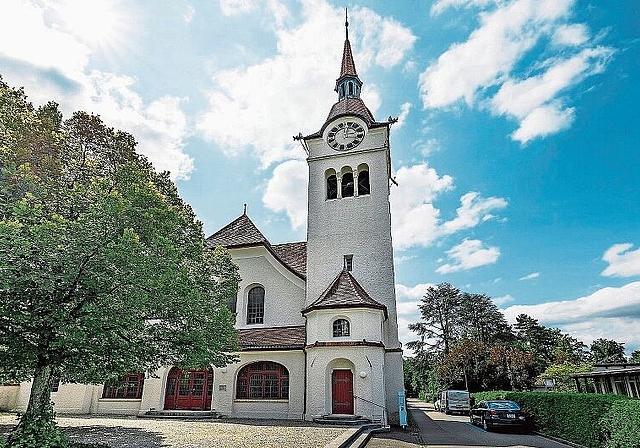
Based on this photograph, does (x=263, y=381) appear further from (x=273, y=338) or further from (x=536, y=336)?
(x=536, y=336)

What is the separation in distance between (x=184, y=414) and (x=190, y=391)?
4.52 feet

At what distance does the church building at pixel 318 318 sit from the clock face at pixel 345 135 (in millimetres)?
65

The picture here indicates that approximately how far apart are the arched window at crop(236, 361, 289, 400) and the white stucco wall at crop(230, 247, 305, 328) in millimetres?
2532

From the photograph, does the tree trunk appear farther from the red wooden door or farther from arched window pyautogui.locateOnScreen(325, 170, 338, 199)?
arched window pyautogui.locateOnScreen(325, 170, 338, 199)

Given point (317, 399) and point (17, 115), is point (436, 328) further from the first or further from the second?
point (17, 115)

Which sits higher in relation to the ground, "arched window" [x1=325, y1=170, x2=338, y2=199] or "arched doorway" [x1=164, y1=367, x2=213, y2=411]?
"arched window" [x1=325, y1=170, x2=338, y2=199]

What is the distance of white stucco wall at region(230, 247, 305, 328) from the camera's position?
23.7 meters

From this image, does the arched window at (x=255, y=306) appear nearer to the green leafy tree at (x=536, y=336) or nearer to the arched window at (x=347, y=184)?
the arched window at (x=347, y=184)

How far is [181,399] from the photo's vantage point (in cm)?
2209

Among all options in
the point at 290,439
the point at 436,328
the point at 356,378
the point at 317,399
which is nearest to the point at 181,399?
the point at 317,399

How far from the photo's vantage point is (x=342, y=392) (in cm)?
1995

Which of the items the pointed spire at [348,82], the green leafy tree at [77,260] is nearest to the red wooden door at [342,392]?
the green leafy tree at [77,260]

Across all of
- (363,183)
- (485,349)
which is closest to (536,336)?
(485,349)

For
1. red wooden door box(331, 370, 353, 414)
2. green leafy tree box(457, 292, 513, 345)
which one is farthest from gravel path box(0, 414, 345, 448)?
green leafy tree box(457, 292, 513, 345)
